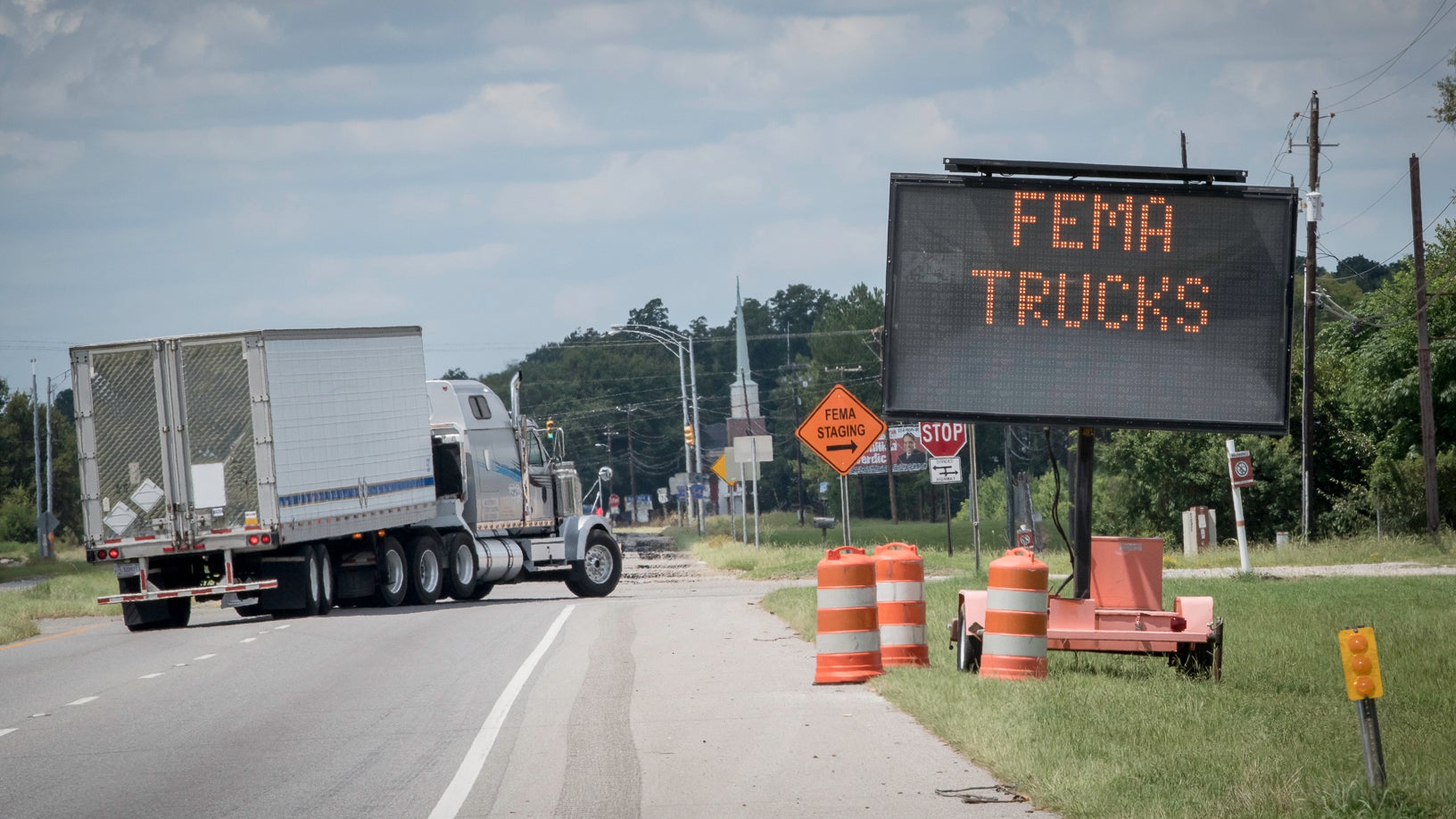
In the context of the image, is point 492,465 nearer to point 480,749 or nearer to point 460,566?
point 460,566

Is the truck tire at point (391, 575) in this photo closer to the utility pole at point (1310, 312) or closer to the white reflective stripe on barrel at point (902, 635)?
the white reflective stripe on barrel at point (902, 635)

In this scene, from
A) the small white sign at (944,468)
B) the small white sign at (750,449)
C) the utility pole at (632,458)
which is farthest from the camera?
the utility pole at (632,458)

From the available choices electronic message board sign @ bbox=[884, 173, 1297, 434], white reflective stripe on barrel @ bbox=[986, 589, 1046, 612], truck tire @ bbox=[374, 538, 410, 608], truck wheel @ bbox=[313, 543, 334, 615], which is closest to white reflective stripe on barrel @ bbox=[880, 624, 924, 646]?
white reflective stripe on barrel @ bbox=[986, 589, 1046, 612]

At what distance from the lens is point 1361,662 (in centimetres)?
682

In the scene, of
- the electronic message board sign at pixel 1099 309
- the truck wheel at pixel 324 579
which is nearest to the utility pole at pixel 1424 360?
the truck wheel at pixel 324 579

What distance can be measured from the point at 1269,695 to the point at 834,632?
3.44 m

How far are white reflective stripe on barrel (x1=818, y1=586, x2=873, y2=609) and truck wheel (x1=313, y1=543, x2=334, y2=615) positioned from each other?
1396 centimetres

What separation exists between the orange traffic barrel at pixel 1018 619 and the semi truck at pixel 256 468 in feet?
45.9

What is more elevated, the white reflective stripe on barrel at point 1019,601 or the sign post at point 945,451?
the sign post at point 945,451

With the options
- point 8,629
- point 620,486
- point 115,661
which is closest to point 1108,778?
point 115,661

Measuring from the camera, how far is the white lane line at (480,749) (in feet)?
26.9

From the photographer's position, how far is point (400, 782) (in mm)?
8961

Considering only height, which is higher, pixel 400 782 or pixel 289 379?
pixel 289 379

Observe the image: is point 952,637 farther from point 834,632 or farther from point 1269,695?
point 1269,695
